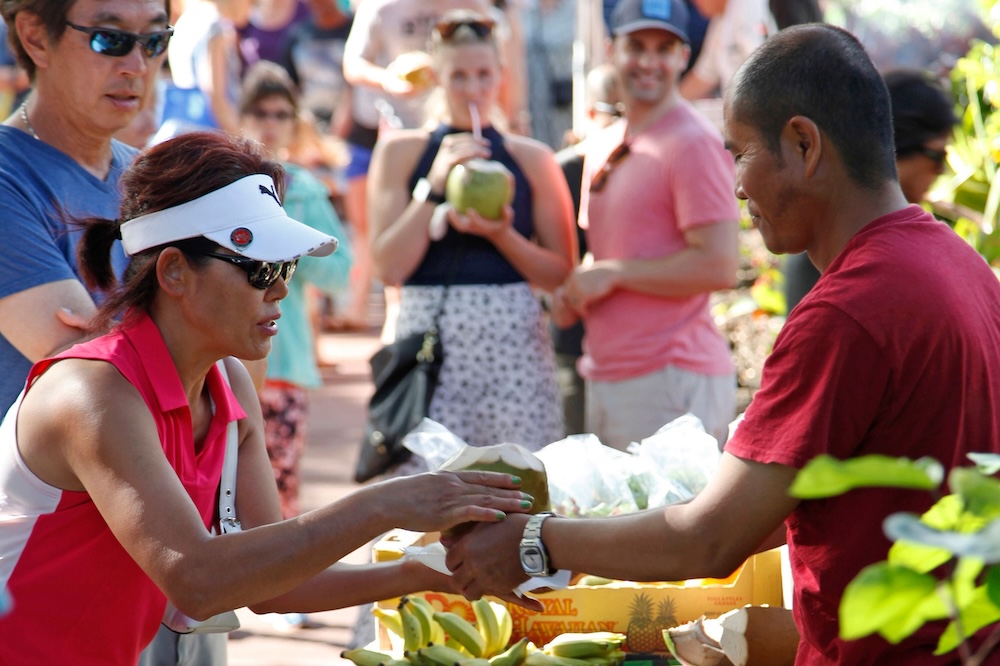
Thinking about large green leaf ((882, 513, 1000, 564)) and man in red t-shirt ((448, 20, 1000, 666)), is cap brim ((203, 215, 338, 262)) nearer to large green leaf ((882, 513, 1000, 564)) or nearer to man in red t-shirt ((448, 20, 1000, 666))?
man in red t-shirt ((448, 20, 1000, 666))

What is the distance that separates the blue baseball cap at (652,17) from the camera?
456 cm

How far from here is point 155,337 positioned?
7.66 feet

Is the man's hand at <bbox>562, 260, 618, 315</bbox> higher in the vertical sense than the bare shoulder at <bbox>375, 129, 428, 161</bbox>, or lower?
lower

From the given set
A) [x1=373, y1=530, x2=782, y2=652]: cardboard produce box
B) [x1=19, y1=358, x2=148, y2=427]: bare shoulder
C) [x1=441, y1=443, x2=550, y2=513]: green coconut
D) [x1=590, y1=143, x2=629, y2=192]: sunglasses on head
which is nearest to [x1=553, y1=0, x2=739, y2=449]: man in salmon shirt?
[x1=590, y1=143, x2=629, y2=192]: sunglasses on head

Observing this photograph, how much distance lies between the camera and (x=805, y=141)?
2.10 metres

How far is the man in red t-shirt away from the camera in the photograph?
A: 192 cm

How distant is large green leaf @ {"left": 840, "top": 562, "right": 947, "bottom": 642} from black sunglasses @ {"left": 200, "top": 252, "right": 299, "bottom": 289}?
1.45 m

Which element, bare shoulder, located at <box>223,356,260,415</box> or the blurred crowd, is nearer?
bare shoulder, located at <box>223,356,260,415</box>

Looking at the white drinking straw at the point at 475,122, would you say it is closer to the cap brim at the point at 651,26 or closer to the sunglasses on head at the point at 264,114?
the cap brim at the point at 651,26

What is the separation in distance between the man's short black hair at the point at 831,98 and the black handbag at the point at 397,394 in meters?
2.52

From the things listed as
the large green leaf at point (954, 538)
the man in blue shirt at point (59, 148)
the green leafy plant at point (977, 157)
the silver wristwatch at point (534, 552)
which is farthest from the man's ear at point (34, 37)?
the green leafy plant at point (977, 157)

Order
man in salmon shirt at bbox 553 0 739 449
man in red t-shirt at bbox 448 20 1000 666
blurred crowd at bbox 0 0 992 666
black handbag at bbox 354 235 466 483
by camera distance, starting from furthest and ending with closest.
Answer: black handbag at bbox 354 235 466 483 < man in salmon shirt at bbox 553 0 739 449 < blurred crowd at bbox 0 0 992 666 < man in red t-shirt at bbox 448 20 1000 666

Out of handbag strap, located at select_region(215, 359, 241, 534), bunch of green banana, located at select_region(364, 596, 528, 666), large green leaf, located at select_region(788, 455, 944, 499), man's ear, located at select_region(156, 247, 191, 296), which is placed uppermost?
large green leaf, located at select_region(788, 455, 944, 499)

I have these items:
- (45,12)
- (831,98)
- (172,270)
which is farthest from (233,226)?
(831,98)
